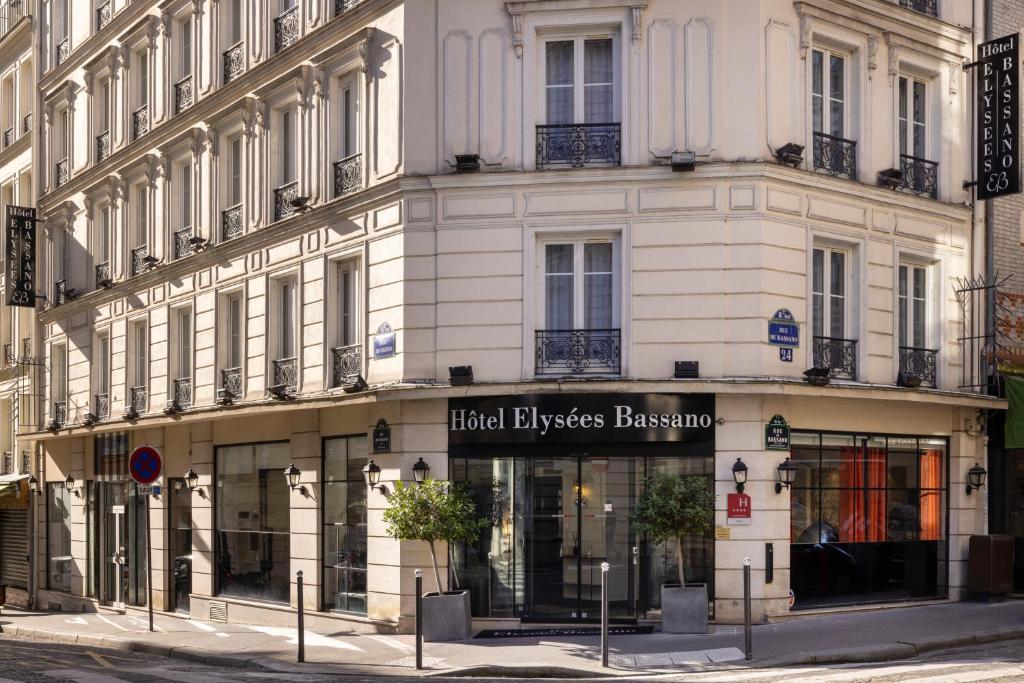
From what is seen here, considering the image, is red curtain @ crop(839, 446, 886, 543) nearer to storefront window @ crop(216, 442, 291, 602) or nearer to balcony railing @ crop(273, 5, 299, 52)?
storefront window @ crop(216, 442, 291, 602)

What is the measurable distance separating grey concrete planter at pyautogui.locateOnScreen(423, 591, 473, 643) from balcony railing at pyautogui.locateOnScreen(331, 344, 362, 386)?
4.09 metres

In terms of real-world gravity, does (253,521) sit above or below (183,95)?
below

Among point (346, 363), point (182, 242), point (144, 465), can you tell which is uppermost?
point (182, 242)

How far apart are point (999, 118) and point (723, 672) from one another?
426 inches

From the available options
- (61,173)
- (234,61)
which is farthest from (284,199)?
(61,173)

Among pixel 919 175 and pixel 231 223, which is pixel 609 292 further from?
pixel 231 223

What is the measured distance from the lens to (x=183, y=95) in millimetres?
27469

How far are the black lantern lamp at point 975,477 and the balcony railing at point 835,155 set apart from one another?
5.26m

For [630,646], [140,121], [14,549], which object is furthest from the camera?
[14,549]

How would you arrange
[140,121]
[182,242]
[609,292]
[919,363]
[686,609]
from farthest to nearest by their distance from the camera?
[140,121] < [182,242] < [919,363] < [609,292] < [686,609]

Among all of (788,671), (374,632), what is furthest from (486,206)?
(788,671)

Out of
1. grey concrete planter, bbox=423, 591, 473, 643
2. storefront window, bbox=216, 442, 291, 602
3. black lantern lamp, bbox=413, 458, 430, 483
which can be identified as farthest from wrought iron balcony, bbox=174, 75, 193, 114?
grey concrete planter, bbox=423, 591, 473, 643

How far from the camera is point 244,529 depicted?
2516 cm

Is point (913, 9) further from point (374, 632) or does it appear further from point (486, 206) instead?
point (374, 632)
